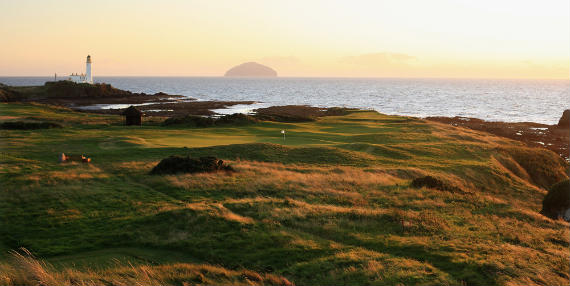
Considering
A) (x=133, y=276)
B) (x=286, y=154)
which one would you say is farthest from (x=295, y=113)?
(x=133, y=276)

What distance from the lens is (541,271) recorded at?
13.1m

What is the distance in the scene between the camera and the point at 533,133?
6988 centimetres

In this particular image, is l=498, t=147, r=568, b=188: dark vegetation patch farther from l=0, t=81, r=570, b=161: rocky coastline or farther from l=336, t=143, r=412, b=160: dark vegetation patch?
l=336, t=143, r=412, b=160: dark vegetation patch

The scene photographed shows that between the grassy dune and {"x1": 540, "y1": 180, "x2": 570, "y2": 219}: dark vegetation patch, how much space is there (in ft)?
6.78

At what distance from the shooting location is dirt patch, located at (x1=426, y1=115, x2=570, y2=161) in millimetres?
59219

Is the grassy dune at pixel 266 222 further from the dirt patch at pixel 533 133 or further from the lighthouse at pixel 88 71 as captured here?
the lighthouse at pixel 88 71

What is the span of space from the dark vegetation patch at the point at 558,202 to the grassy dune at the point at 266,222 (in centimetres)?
207

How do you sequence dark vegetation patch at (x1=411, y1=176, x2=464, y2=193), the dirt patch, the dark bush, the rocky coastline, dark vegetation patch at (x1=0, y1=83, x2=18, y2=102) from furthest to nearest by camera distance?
dark vegetation patch at (x1=0, y1=83, x2=18, y2=102), the rocky coastline, the dirt patch, the dark bush, dark vegetation patch at (x1=411, y1=176, x2=464, y2=193)

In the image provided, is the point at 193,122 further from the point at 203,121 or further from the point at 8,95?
the point at 8,95

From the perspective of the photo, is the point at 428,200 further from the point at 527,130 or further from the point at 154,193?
the point at 527,130

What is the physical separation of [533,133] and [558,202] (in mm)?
51716

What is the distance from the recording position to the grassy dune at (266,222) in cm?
1277

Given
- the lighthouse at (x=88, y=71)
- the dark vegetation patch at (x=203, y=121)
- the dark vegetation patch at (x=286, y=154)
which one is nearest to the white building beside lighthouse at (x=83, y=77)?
the lighthouse at (x=88, y=71)

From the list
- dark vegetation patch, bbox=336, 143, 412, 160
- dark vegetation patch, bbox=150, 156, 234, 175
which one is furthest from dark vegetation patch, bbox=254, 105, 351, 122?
dark vegetation patch, bbox=150, 156, 234, 175
